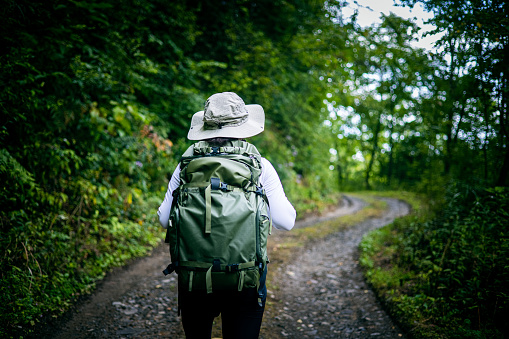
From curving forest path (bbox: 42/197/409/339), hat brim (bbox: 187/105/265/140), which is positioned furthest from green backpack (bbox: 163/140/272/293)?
curving forest path (bbox: 42/197/409/339)

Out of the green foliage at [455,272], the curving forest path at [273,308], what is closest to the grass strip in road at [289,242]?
the curving forest path at [273,308]

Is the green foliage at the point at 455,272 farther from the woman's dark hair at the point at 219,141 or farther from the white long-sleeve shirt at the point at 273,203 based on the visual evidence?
the woman's dark hair at the point at 219,141

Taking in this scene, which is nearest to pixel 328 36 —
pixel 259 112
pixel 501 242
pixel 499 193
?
pixel 499 193

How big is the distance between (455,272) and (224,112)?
378 cm

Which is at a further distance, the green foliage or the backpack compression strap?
the green foliage

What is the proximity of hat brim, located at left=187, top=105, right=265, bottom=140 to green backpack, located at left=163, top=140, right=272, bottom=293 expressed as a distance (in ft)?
0.76

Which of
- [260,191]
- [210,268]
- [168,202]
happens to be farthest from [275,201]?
[168,202]

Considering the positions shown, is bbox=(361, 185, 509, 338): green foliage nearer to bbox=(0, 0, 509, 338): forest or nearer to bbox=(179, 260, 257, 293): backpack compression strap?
bbox=(0, 0, 509, 338): forest

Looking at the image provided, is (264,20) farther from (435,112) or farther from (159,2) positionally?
(435,112)

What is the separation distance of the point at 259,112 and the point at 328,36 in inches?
317

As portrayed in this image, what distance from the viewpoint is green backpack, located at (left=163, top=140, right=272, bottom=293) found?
1704mm

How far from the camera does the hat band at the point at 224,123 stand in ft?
6.70

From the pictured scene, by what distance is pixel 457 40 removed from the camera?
4773 millimetres

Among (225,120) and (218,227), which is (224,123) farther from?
(218,227)
